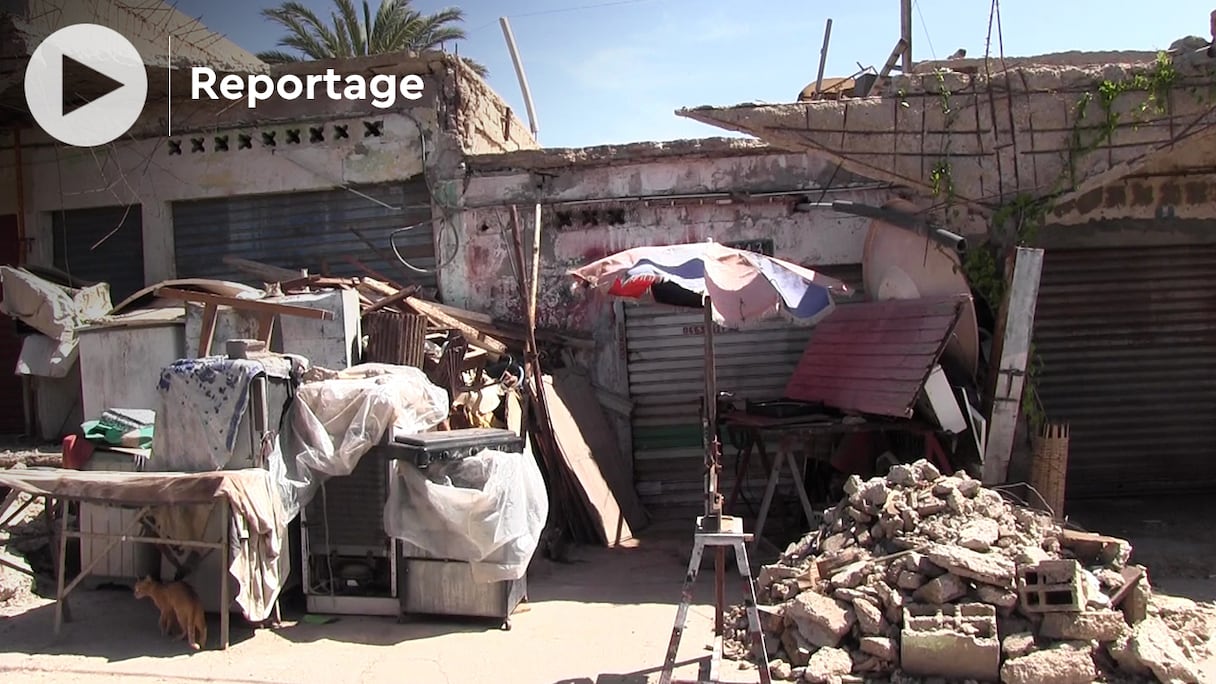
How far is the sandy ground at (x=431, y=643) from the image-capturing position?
488 centimetres

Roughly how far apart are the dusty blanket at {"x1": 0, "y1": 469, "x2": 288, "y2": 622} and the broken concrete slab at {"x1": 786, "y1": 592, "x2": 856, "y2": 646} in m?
3.24

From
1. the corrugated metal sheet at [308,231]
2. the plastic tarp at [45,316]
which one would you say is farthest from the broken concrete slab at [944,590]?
the plastic tarp at [45,316]

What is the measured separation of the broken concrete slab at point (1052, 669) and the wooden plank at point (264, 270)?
749 centimetres

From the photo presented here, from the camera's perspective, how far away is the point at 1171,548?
7109 mm

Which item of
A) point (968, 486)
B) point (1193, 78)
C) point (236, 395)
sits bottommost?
point (968, 486)

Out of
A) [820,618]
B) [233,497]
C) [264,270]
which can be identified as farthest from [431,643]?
[264,270]

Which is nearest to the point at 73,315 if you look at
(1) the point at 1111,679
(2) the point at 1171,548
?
(1) the point at 1111,679

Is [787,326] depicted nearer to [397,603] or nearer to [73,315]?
[397,603]

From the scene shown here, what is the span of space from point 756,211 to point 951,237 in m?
2.35

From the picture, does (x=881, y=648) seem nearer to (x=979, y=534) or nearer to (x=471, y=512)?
(x=979, y=534)

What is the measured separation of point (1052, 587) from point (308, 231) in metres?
8.14

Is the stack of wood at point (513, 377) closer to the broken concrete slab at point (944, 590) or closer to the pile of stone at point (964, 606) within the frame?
the pile of stone at point (964, 606)

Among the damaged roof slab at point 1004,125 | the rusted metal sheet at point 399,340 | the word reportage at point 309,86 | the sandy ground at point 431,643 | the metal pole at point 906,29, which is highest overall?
the metal pole at point 906,29

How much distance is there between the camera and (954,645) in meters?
4.53
